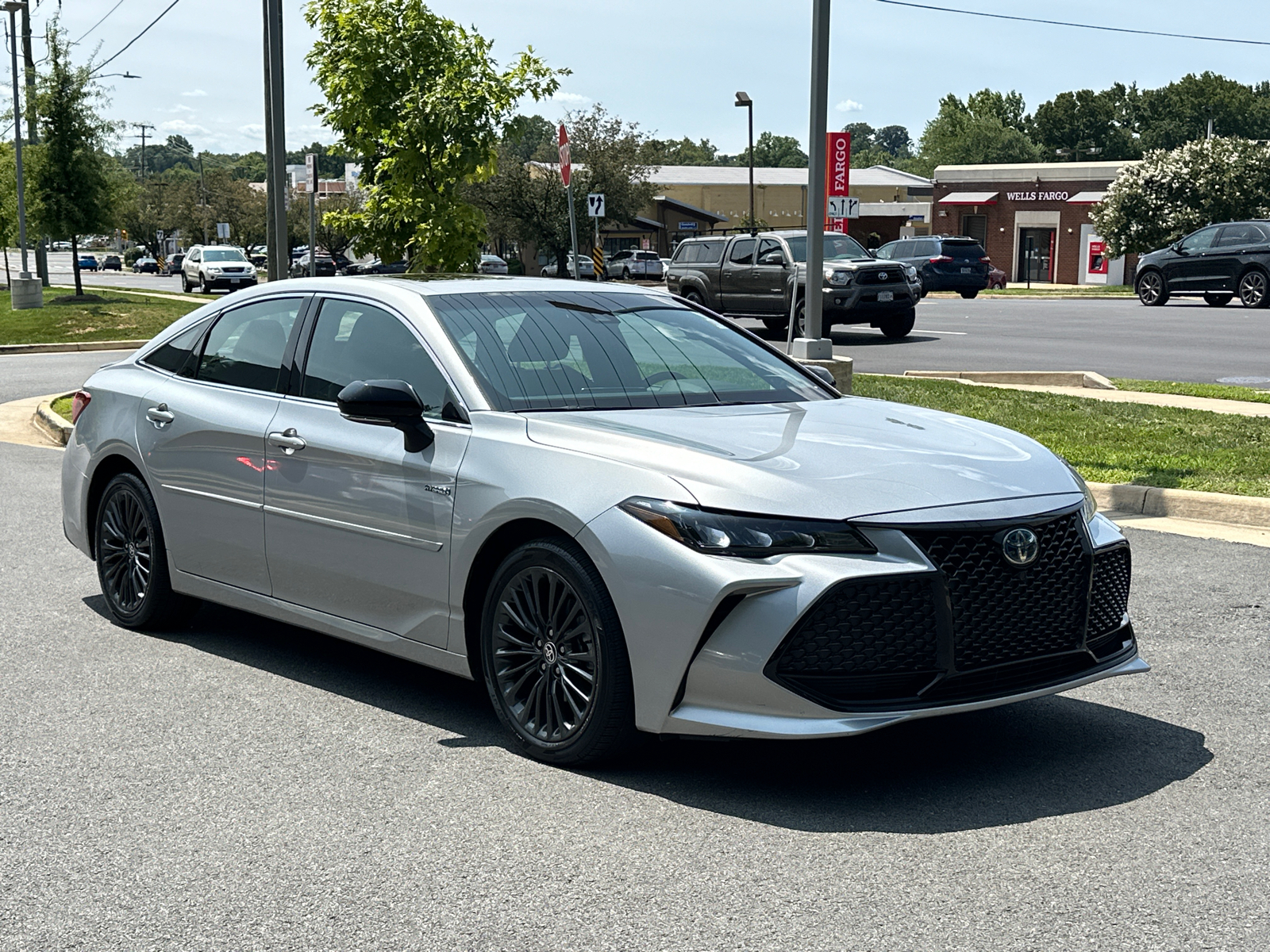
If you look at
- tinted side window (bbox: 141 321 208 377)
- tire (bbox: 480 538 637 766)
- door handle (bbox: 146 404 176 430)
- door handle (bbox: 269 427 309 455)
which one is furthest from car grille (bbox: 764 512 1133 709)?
tinted side window (bbox: 141 321 208 377)

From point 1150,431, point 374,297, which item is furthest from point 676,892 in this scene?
point 1150,431

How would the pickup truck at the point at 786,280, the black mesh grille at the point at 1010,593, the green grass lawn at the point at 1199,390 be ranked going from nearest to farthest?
the black mesh grille at the point at 1010,593, the green grass lawn at the point at 1199,390, the pickup truck at the point at 786,280

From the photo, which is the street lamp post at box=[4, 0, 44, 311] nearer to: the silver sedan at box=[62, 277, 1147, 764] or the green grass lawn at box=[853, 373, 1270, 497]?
the green grass lawn at box=[853, 373, 1270, 497]

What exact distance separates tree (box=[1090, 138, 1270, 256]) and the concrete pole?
1829 inches

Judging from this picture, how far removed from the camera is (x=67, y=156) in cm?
3800

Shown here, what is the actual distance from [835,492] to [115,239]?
18872 centimetres

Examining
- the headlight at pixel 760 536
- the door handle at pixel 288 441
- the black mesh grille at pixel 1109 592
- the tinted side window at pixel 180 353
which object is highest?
the tinted side window at pixel 180 353

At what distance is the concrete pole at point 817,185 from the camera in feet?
41.4

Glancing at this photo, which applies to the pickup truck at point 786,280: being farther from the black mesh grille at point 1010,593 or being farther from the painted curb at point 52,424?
the black mesh grille at point 1010,593

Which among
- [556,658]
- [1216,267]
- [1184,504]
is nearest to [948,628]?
[556,658]

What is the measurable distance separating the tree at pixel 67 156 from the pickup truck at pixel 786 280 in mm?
18715

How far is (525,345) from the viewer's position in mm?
5645

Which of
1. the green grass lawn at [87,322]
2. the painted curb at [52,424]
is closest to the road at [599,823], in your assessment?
the painted curb at [52,424]

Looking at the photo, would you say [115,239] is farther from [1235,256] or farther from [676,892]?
[676,892]
